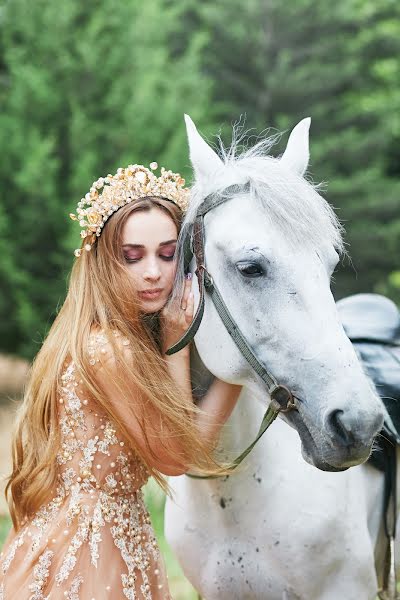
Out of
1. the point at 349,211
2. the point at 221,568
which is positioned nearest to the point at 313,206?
the point at 221,568

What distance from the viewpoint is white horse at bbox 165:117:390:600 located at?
1.97 m

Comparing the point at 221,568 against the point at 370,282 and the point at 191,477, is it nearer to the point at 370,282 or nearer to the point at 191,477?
the point at 191,477

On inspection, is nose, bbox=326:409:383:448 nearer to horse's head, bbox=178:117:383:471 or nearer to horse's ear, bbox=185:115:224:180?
horse's head, bbox=178:117:383:471

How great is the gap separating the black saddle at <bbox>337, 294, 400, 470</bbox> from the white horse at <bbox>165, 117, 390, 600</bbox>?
0.19 meters

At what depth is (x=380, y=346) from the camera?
3.18 metres

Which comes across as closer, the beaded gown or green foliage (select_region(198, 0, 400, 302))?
the beaded gown

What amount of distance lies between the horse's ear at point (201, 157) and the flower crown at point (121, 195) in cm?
15

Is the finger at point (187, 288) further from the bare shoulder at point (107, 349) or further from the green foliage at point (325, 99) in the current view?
the green foliage at point (325, 99)

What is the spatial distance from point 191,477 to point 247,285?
776mm

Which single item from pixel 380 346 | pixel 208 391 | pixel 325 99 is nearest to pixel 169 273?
pixel 208 391

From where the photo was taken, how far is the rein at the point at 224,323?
2.08m

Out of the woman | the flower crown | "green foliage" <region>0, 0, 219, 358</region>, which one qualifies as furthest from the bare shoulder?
"green foliage" <region>0, 0, 219, 358</region>

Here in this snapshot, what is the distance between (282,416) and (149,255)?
661mm

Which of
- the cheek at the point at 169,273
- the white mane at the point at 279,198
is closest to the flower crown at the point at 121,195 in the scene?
the white mane at the point at 279,198
